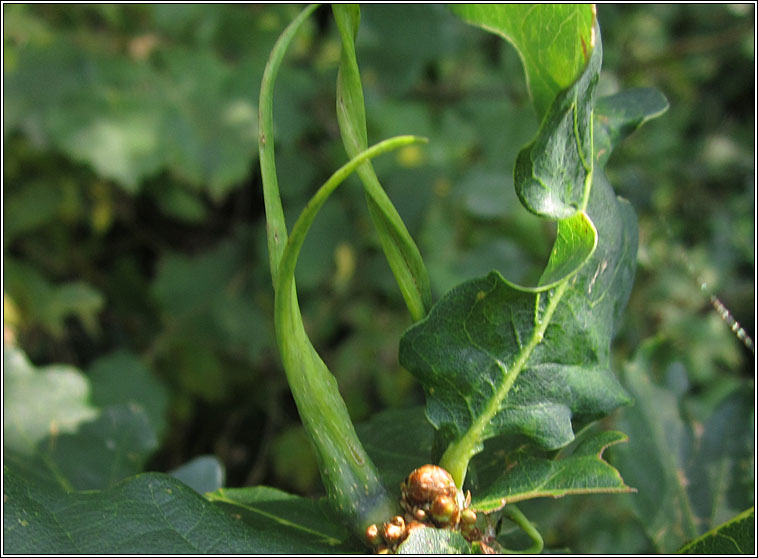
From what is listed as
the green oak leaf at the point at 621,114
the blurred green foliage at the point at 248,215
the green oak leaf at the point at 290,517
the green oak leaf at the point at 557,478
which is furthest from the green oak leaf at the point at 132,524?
the blurred green foliage at the point at 248,215

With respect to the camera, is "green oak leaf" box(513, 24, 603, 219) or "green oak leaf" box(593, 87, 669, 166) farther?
"green oak leaf" box(593, 87, 669, 166)

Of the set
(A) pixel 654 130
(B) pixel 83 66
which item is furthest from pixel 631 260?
(A) pixel 654 130

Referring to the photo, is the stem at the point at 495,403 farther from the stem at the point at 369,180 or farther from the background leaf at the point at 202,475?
the background leaf at the point at 202,475

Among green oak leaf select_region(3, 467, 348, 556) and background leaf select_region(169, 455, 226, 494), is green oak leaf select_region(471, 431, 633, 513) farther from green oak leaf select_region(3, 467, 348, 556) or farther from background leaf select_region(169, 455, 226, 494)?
background leaf select_region(169, 455, 226, 494)

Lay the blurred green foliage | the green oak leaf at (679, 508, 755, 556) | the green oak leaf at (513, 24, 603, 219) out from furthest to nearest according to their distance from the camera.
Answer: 1. the blurred green foliage
2. the green oak leaf at (679, 508, 755, 556)
3. the green oak leaf at (513, 24, 603, 219)

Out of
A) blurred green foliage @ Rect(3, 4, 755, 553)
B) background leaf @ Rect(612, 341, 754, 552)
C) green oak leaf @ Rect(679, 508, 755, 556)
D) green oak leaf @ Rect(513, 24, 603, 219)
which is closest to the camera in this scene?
green oak leaf @ Rect(513, 24, 603, 219)

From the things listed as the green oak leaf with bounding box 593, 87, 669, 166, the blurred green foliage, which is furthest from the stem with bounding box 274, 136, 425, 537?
the blurred green foliage

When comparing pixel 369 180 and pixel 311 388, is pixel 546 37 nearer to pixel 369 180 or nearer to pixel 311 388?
pixel 369 180

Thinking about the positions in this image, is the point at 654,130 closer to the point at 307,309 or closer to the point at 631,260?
the point at 307,309
